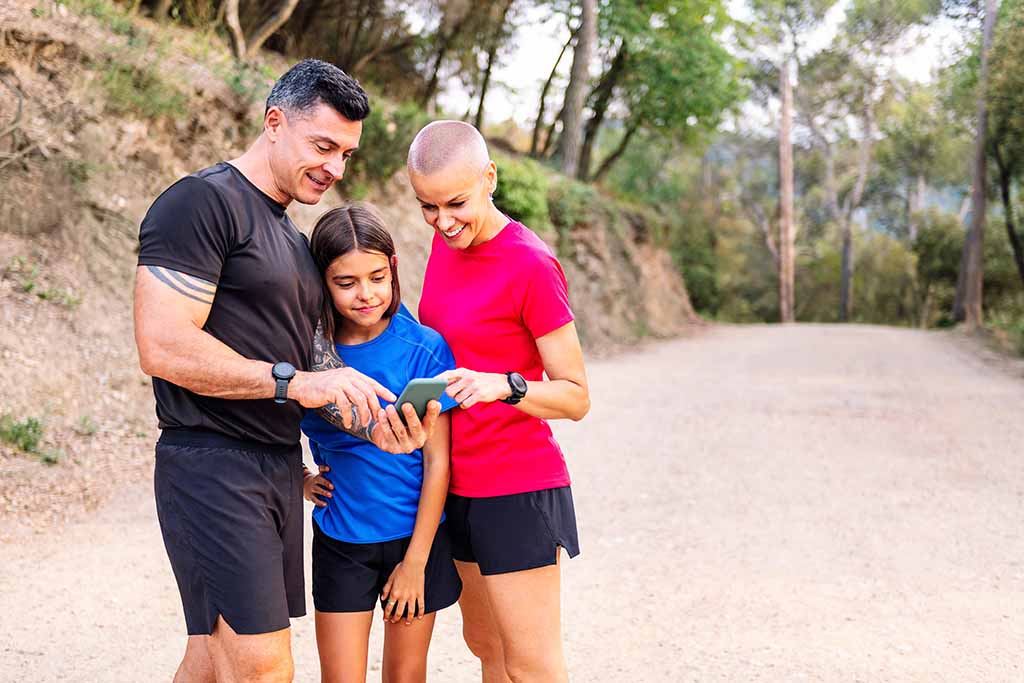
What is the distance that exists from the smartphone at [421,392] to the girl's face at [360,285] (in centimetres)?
40

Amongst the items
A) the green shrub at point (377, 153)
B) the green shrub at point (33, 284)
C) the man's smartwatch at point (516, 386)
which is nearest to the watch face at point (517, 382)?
the man's smartwatch at point (516, 386)

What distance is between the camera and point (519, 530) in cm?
269

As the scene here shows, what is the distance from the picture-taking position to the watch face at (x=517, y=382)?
8.16ft

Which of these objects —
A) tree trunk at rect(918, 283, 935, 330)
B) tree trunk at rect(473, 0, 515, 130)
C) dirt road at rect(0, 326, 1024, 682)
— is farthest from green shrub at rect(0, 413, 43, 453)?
tree trunk at rect(918, 283, 935, 330)

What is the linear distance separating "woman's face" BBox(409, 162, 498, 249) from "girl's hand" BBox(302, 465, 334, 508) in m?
0.84

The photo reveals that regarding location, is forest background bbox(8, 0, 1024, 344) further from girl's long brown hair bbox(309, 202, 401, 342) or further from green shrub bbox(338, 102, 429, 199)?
girl's long brown hair bbox(309, 202, 401, 342)

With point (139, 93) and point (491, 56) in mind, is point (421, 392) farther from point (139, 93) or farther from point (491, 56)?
point (491, 56)

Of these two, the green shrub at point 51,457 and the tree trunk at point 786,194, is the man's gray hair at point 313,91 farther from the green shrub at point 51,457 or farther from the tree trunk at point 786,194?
the tree trunk at point 786,194

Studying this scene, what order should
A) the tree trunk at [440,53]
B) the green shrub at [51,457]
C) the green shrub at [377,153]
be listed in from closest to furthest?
the green shrub at [51,457] → the green shrub at [377,153] → the tree trunk at [440,53]

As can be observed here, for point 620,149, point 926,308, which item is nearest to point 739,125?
point 926,308

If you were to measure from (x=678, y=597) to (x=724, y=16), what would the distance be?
24.0 metres

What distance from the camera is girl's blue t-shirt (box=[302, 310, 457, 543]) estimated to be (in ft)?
9.04

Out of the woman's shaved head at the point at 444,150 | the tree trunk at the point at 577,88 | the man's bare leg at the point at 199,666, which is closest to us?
the woman's shaved head at the point at 444,150

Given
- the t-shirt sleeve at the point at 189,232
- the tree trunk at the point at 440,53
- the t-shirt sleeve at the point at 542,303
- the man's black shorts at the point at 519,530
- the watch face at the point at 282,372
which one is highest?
the tree trunk at the point at 440,53
